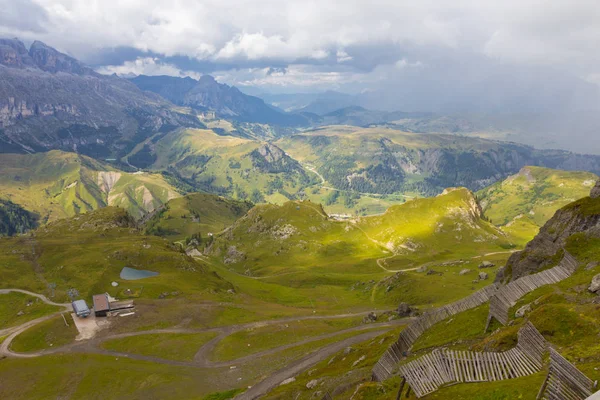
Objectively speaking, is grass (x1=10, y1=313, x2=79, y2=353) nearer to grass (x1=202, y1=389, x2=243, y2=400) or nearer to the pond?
the pond

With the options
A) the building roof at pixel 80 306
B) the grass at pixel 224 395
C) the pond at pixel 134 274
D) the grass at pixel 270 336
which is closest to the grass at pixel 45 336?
the building roof at pixel 80 306

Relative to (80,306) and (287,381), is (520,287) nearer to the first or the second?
(287,381)

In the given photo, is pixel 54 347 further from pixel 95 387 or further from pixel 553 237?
pixel 553 237

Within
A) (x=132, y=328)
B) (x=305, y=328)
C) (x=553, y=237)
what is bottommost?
(x=305, y=328)

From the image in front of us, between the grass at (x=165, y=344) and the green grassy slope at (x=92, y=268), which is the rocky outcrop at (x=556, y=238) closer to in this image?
the grass at (x=165, y=344)

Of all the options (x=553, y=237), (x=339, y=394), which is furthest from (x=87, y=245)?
(x=553, y=237)

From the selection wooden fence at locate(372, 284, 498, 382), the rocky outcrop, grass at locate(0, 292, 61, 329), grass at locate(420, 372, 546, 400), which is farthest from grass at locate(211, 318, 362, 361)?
grass at locate(420, 372, 546, 400)

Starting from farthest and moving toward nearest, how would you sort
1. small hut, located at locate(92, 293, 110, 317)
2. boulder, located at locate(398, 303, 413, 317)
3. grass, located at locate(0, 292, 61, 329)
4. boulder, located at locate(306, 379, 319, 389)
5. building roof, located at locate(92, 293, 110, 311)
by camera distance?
1. grass, located at locate(0, 292, 61, 329)
2. building roof, located at locate(92, 293, 110, 311)
3. small hut, located at locate(92, 293, 110, 317)
4. boulder, located at locate(398, 303, 413, 317)
5. boulder, located at locate(306, 379, 319, 389)
